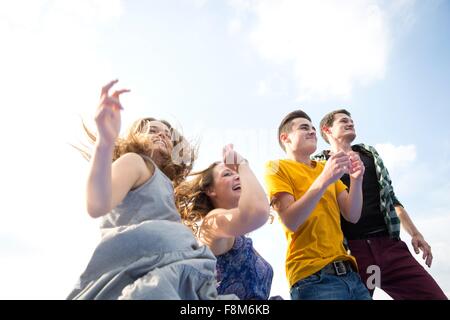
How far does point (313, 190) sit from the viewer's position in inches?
108

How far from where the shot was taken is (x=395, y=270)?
332 centimetres

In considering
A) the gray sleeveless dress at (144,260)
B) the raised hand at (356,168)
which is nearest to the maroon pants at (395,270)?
the raised hand at (356,168)

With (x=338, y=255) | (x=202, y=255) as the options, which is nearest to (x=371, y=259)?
(x=338, y=255)

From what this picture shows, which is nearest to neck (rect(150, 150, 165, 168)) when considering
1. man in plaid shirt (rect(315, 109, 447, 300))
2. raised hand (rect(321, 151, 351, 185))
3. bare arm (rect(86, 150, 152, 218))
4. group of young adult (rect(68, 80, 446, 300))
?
group of young adult (rect(68, 80, 446, 300))

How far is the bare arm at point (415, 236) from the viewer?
3520 millimetres

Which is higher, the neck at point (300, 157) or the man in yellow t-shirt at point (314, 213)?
the neck at point (300, 157)

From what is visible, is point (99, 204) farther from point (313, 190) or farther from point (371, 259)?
point (371, 259)

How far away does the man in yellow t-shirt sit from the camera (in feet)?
8.92

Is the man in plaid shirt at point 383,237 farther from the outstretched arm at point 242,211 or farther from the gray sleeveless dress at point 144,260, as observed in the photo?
the gray sleeveless dress at point 144,260

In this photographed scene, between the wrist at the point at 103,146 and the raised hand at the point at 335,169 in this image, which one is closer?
the wrist at the point at 103,146

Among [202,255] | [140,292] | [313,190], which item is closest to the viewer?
[140,292]

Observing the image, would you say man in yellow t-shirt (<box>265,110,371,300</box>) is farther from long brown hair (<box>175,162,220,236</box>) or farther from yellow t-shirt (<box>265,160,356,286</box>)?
long brown hair (<box>175,162,220,236</box>)

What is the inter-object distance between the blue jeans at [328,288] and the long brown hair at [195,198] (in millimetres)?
771
